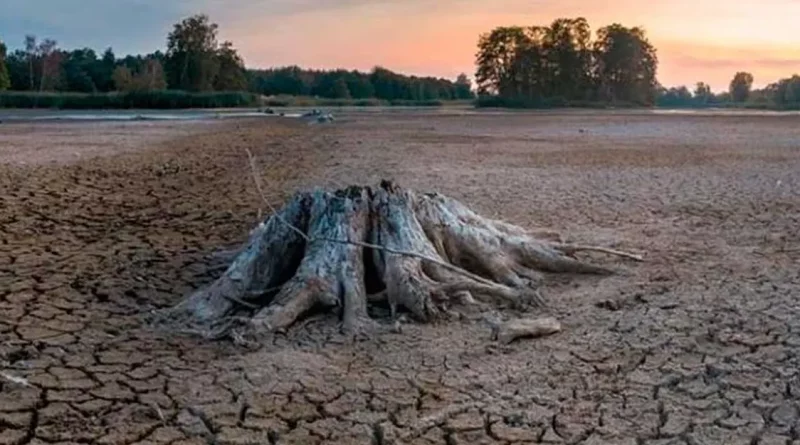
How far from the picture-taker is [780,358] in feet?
14.4

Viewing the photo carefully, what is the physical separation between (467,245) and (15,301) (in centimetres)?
299

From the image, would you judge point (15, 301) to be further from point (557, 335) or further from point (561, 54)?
point (561, 54)

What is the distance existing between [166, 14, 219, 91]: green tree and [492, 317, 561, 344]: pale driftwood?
83570 mm

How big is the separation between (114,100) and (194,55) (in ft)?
73.7

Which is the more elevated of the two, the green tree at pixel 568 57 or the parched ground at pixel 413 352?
the green tree at pixel 568 57

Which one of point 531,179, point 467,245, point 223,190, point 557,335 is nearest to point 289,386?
point 557,335

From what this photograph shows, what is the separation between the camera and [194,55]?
284 feet

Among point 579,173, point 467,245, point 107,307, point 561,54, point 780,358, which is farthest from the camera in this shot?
point 561,54

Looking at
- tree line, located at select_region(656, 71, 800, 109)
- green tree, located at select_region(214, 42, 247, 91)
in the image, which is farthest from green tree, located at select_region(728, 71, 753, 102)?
green tree, located at select_region(214, 42, 247, 91)

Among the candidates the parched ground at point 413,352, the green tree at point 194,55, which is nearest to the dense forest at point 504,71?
the green tree at point 194,55

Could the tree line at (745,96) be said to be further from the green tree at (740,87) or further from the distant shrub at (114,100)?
the distant shrub at (114,100)

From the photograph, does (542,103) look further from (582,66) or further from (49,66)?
(49,66)

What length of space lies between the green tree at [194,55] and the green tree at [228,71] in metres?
1.09

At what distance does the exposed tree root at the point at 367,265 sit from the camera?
17.0ft
